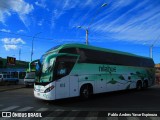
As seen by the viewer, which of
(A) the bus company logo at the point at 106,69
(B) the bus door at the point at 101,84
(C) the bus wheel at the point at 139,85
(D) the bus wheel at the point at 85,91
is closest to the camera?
(D) the bus wheel at the point at 85,91

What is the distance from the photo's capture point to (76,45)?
1520 cm

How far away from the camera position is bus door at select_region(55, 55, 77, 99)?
13.3 m

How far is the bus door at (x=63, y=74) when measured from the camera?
43.7 feet

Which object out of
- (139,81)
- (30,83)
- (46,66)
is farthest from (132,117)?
(30,83)

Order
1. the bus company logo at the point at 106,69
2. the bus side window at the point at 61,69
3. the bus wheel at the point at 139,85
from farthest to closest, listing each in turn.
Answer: the bus wheel at the point at 139,85
the bus company logo at the point at 106,69
the bus side window at the point at 61,69

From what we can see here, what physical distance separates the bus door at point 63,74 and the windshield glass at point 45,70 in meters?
0.39

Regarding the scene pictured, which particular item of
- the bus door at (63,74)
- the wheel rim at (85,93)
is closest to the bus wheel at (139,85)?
the wheel rim at (85,93)

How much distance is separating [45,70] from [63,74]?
3.55 ft

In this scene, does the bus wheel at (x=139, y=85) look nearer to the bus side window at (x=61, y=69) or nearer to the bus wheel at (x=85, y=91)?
the bus wheel at (x=85, y=91)

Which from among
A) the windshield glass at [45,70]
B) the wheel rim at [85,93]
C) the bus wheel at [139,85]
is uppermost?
the windshield glass at [45,70]

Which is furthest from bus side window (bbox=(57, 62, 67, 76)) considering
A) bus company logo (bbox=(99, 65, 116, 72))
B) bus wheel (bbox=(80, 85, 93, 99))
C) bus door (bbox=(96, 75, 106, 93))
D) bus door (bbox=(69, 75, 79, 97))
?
bus company logo (bbox=(99, 65, 116, 72))

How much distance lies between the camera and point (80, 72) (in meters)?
14.9

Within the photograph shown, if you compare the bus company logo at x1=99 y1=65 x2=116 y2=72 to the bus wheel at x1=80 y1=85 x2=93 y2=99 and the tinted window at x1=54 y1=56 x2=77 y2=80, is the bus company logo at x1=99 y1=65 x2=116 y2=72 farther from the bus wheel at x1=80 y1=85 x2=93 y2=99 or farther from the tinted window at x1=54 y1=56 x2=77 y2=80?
the tinted window at x1=54 y1=56 x2=77 y2=80

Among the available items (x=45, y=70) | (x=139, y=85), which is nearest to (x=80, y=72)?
(x=45, y=70)
